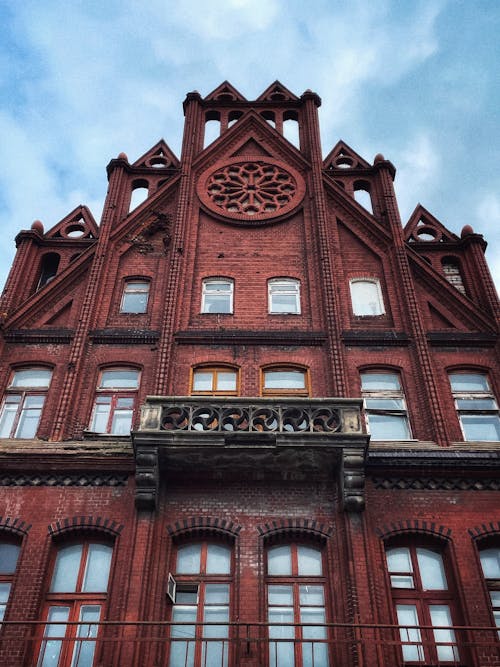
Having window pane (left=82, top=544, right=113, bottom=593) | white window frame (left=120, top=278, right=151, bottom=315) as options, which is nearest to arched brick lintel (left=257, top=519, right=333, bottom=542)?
window pane (left=82, top=544, right=113, bottom=593)

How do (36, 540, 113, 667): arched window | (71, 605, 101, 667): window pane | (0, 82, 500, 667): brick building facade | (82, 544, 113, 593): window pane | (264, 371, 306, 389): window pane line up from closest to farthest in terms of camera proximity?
1. (71, 605, 101, 667): window pane
2. (36, 540, 113, 667): arched window
3. (0, 82, 500, 667): brick building facade
4. (82, 544, 113, 593): window pane
5. (264, 371, 306, 389): window pane

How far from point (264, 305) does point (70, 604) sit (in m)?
8.94

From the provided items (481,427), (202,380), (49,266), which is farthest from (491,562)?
(49,266)

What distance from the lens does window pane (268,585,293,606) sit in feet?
43.8

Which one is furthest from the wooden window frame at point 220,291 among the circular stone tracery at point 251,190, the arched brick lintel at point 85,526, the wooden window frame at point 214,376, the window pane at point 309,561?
Result: the window pane at point 309,561

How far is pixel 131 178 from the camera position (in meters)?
23.0

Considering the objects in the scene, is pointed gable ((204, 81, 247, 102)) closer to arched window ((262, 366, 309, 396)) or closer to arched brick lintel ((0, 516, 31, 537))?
arched window ((262, 366, 309, 396))

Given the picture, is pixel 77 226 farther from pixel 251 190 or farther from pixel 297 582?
pixel 297 582

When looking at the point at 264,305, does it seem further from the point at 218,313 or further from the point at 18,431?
the point at 18,431

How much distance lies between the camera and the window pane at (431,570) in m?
13.7

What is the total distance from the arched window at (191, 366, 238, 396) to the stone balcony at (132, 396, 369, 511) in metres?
1.74

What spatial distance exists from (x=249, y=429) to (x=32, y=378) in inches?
247

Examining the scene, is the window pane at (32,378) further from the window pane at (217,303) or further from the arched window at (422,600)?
the arched window at (422,600)

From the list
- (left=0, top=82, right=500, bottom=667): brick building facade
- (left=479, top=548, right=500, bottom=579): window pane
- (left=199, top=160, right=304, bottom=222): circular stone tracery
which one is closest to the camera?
(left=0, top=82, right=500, bottom=667): brick building facade
